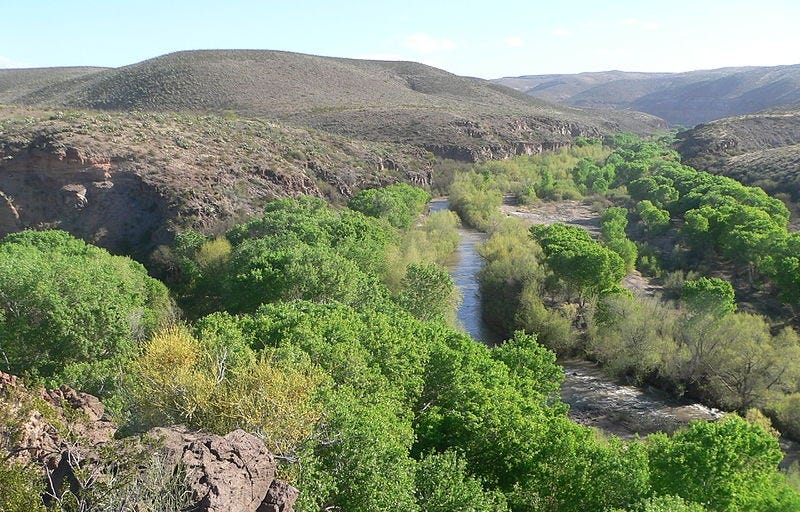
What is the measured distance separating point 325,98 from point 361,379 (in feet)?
347

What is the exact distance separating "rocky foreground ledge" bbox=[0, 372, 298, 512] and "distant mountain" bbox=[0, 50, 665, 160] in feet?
276

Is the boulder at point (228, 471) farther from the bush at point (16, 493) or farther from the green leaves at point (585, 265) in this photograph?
the green leaves at point (585, 265)

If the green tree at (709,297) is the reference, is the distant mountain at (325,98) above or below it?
above

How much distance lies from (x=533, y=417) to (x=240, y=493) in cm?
1053

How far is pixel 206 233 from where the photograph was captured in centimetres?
4825

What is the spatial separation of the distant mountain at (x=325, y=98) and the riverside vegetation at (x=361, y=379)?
62.2 metres

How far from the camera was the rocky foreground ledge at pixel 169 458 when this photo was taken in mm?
9805

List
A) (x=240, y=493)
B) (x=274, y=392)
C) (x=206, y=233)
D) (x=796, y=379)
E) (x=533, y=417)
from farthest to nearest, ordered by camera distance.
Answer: (x=206, y=233) → (x=796, y=379) → (x=533, y=417) → (x=274, y=392) → (x=240, y=493)

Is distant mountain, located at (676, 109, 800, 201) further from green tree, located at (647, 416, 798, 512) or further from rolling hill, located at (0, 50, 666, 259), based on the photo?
green tree, located at (647, 416, 798, 512)

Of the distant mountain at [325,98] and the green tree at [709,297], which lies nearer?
the green tree at [709,297]

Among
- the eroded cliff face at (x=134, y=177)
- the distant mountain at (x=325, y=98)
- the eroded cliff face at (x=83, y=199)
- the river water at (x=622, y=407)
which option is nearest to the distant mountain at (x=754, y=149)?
the distant mountain at (x=325, y=98)

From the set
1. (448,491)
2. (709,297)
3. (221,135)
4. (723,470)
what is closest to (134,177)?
(221,135)

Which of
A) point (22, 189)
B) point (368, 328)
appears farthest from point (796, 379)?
A: point (22, 189)

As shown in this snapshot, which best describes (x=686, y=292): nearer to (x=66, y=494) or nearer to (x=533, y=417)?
(x=533, y=417)
